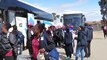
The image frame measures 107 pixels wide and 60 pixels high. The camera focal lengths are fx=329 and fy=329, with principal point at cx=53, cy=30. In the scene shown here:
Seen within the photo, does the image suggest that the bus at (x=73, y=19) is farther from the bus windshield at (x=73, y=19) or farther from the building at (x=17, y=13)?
the building at (x=17, y=13)

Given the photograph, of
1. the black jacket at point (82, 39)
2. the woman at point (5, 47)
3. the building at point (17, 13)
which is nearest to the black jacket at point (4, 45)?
the woman at point (5, 47)

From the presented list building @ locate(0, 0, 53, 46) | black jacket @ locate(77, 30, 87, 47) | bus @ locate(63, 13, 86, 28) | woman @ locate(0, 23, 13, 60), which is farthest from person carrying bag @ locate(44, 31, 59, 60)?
bus @ locate(63, 13, 86, 28)

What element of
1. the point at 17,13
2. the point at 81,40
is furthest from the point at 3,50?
the point at 17,13

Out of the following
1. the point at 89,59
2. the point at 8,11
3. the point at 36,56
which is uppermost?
the point at 8,11

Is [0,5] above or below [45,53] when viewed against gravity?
above

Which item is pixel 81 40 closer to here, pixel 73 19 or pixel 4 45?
pixel 4 45

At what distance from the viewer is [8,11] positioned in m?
15.5

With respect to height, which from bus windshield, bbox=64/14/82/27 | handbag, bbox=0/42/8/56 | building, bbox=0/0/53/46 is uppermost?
building, bbox=0/0/53/46

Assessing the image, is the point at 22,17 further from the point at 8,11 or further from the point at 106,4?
the point at 106,4

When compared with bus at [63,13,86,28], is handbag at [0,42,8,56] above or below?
above

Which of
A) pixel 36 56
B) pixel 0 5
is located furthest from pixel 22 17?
pixel 36 56

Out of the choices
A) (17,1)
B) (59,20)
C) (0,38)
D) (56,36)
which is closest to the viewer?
(0,38)

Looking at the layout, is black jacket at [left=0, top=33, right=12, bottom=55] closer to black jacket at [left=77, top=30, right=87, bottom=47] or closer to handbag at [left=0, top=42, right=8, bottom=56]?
handbag at [left=0, top=42, right=8, bottom=56]

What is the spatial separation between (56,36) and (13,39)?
1615 centimetres
